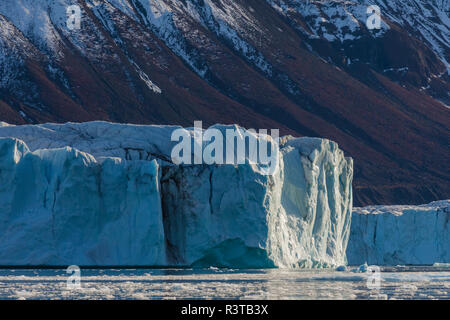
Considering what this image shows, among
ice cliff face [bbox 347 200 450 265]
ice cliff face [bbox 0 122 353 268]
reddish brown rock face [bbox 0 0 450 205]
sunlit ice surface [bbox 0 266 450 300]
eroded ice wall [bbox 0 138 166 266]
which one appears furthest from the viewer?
reddish brown rock face [bbox 0 0 450 205]

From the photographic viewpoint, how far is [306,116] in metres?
96.6

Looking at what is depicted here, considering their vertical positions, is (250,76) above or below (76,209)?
above

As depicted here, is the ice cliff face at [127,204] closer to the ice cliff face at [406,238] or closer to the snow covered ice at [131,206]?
the snow covered ice at [131,206]

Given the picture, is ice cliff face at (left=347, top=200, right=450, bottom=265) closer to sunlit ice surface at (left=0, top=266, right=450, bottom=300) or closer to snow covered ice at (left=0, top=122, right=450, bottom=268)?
snow covered ice at (left=0, top=122, right=450, bottom=268)

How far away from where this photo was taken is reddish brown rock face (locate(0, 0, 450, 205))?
8494cm

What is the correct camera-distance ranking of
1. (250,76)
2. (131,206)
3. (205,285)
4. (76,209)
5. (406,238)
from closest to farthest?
(205,285)
(76,209)
(131,206)
(406,238)
(250,76)

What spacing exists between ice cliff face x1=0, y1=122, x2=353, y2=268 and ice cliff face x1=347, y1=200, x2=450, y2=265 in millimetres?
14035

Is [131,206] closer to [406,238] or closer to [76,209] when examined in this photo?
[76,209]

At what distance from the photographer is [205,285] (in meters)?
20.5

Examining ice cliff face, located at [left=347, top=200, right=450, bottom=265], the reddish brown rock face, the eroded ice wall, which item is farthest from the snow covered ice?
the reddish brown rock face

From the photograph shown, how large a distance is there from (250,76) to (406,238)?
5806 cm

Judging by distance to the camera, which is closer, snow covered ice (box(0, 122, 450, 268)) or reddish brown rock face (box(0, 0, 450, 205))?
snow covered ice (box(0, 122, 450, 268))

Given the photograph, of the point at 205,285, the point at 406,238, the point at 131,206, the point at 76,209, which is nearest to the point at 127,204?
the point at 131,206

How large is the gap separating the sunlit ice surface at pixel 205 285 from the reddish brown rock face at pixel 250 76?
172ft
